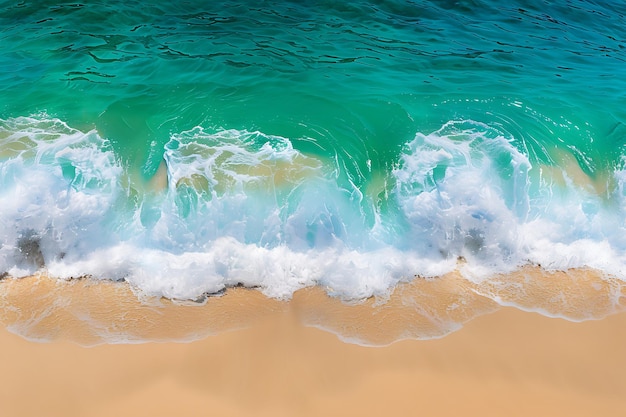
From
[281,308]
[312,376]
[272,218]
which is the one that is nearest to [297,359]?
[312,376]

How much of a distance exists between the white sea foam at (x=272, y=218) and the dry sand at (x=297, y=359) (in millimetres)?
279

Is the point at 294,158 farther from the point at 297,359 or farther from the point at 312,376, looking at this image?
the point at 312,376

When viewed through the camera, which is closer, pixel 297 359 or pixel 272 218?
pixel 297 359

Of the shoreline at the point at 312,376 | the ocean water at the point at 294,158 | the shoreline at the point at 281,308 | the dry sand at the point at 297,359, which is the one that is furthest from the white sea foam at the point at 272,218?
the shoreline at the point at 312,376

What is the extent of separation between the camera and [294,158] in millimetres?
5383

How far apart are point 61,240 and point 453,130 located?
5287mm

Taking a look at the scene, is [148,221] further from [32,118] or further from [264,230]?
[32,118]

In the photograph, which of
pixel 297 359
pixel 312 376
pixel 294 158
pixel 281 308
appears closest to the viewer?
pixel 312 376

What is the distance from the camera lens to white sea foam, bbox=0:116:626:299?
449 centimetres

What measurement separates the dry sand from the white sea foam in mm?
279

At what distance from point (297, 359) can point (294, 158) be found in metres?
2.60

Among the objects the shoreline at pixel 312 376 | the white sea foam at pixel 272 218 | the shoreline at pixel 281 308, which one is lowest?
the shoreline at pixel 312 376

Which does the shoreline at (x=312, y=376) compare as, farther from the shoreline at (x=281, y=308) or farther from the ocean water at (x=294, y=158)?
the ocean water at (x=294, y=158)

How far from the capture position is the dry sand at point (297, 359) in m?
3.49
